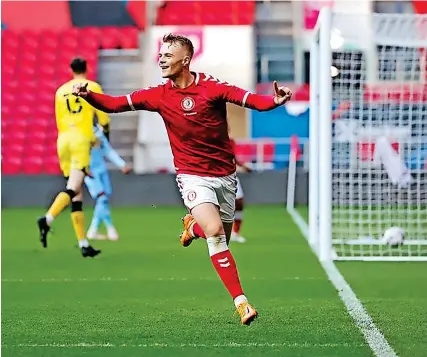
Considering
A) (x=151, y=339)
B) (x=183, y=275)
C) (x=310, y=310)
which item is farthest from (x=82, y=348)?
(x=183, y=275)

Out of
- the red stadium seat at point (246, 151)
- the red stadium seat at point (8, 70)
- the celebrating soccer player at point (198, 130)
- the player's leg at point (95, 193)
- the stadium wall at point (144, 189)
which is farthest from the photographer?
the red stadium seat at point (8, 70)

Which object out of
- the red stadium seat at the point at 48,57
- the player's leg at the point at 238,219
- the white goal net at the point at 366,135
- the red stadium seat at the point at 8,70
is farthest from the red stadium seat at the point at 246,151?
the player's leg at the point at 238,219

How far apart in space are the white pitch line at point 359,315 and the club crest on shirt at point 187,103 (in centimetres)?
173

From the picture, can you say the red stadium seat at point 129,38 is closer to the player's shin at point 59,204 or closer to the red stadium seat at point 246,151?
the red stadium seat at point 246,151

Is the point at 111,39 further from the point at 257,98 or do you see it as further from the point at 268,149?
the point at 257,98

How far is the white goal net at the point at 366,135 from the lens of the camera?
1090cm

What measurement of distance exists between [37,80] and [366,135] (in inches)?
517

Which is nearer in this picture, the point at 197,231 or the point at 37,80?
the point at 197,231

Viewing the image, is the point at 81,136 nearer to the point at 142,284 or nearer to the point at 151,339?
the point at 142,284

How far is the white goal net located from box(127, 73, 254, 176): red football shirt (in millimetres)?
4014

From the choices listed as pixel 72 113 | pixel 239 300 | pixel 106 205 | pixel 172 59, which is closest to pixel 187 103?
pixel 172 59

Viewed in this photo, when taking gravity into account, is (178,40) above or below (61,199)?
above

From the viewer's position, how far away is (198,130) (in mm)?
6773

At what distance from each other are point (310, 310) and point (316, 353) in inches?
64.1
